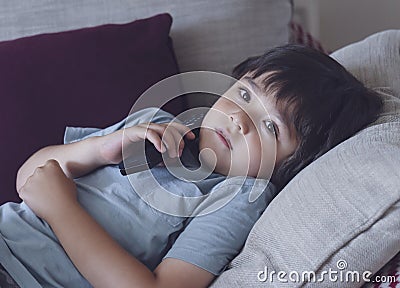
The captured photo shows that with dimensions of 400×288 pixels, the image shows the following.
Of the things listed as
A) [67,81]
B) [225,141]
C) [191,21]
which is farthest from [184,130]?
[191,21]

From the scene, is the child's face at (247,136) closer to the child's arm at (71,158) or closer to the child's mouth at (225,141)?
the child's mouth at (225,141)

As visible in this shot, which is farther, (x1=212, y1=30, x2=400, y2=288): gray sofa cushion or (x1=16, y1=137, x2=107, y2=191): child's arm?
(x1=16, y1=137, x2=107, y2=191): child's arm

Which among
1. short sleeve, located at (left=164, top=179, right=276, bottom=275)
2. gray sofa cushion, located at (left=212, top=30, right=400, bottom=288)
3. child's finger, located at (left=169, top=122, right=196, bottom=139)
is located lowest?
short sleeve, located at (left=164, top=179, right=276, bottom=275)

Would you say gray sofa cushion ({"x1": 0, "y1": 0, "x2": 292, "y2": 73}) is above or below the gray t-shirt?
above

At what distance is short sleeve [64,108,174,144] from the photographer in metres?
1.17

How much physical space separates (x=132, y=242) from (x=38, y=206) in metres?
0.15

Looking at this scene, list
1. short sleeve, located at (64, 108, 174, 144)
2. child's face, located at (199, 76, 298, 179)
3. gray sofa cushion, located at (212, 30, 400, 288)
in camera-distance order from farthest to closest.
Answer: short sleeve, located at (64, 108, 174, 144) → child's face, located at (199, 76, 298, 179) → gray sofa cushion, located at (212, 30, 400, 288)

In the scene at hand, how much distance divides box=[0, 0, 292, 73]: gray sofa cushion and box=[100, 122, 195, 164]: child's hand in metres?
0.38

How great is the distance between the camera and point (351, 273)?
2.77 feet

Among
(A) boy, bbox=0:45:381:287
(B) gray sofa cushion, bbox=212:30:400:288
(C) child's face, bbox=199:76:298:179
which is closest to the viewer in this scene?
(B) gray sofa cushion, bbox=212:30:400:288

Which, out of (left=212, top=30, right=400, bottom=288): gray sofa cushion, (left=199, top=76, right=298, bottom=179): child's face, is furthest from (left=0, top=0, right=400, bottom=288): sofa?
(left=199, top=76, right=298, bottom=179): child's face

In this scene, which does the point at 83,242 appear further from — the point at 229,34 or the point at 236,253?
the point at 229,34

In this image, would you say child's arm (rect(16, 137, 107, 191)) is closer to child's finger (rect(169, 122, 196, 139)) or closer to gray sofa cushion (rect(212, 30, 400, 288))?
child's finger (rect(169, 122, 196, 139))

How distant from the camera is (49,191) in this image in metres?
1.01
